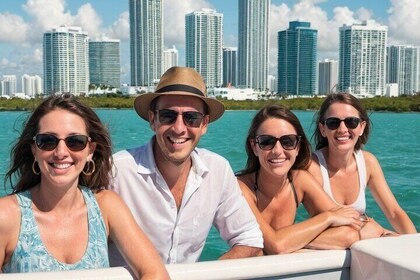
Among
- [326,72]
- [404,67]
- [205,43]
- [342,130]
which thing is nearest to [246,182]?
[342,130]

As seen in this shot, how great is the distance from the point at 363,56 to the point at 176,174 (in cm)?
10188

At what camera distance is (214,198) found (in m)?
2.25

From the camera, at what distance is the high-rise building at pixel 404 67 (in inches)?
4653

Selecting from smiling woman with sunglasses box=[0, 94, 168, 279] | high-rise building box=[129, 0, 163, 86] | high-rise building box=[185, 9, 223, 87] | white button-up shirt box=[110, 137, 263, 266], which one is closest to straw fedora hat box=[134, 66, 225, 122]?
white button-up shirt box=[110, 137, 263, 266]

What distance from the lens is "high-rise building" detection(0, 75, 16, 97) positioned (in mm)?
Answer: 143475

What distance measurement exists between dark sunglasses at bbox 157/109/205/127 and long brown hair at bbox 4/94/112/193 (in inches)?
9.9

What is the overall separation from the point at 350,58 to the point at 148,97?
3947 inches

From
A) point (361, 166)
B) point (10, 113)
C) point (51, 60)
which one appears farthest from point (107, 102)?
point (361, 166)

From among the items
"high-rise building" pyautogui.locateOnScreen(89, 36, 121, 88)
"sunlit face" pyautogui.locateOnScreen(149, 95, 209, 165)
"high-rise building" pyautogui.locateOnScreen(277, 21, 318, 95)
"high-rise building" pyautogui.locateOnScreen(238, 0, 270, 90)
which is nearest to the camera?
"sunlit face" pyautogui.locateOnScreen(149, 95, 209, 165)

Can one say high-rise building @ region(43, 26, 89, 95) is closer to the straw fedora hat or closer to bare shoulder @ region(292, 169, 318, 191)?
bare shoulder @ region(292, 169, 318, 191)

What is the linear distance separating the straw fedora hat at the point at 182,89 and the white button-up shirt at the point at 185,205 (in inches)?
7.2

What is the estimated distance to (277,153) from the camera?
2.49m

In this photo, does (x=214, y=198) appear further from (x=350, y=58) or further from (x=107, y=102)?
(x=350, y=58)

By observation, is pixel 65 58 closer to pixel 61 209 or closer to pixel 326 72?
pixel 326 72
